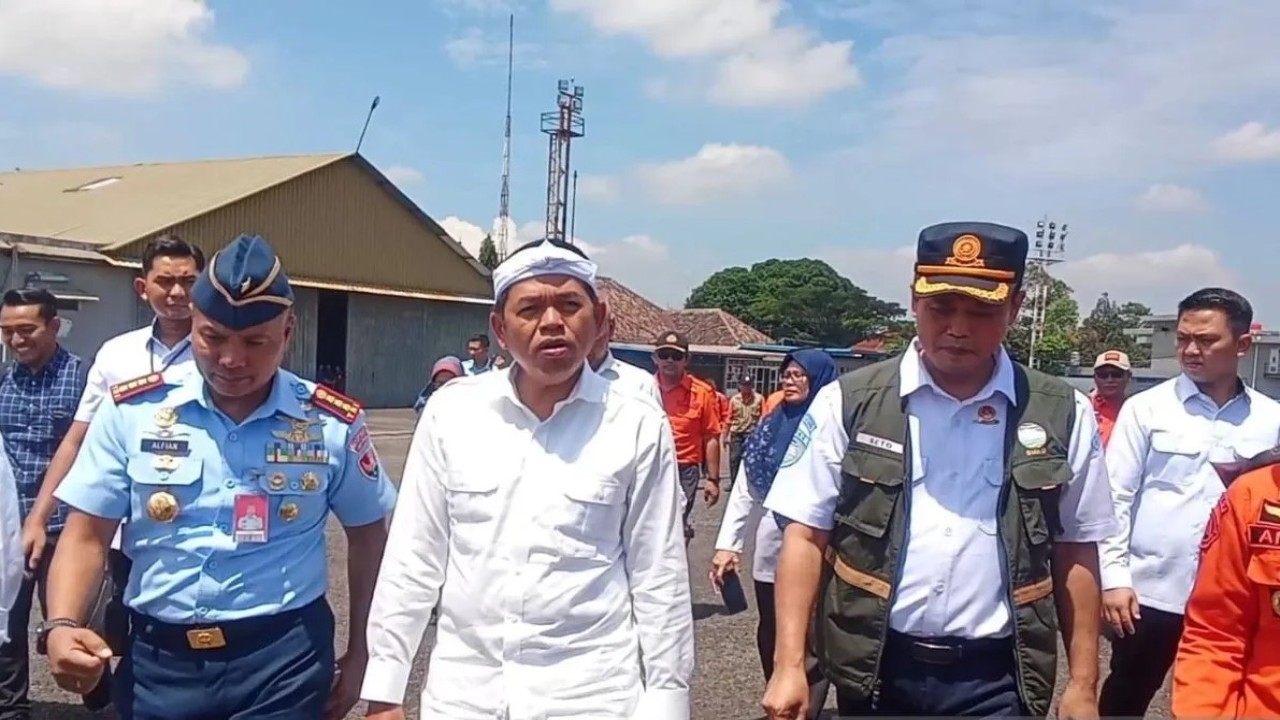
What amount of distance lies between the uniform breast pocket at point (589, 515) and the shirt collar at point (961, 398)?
75cm

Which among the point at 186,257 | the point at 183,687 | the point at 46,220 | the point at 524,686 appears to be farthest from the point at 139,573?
the point at 46,220

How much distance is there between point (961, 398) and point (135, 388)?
2.01 metres

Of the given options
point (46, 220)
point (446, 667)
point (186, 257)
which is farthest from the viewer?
point (46, 220)

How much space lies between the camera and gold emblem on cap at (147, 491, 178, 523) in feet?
8.64

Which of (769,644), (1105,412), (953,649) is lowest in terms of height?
(769,644)

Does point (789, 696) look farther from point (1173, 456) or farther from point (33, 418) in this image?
point (33, 418)

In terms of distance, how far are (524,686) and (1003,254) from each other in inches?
56.1

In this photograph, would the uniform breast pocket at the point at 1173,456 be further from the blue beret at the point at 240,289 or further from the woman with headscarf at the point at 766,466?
the blue beret at the point at 240,289

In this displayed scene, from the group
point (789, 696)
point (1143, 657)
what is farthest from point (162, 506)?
point (1143, 657)

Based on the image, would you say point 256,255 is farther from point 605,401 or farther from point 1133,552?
point 1133,552

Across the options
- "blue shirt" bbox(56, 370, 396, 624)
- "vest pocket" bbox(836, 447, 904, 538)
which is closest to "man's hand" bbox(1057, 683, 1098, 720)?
"vest pocket" bbox(836, 447, 904, 538)

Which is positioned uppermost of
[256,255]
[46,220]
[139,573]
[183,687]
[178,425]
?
[46,220]

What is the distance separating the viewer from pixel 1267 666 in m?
2.23

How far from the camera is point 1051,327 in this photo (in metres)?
53.3
